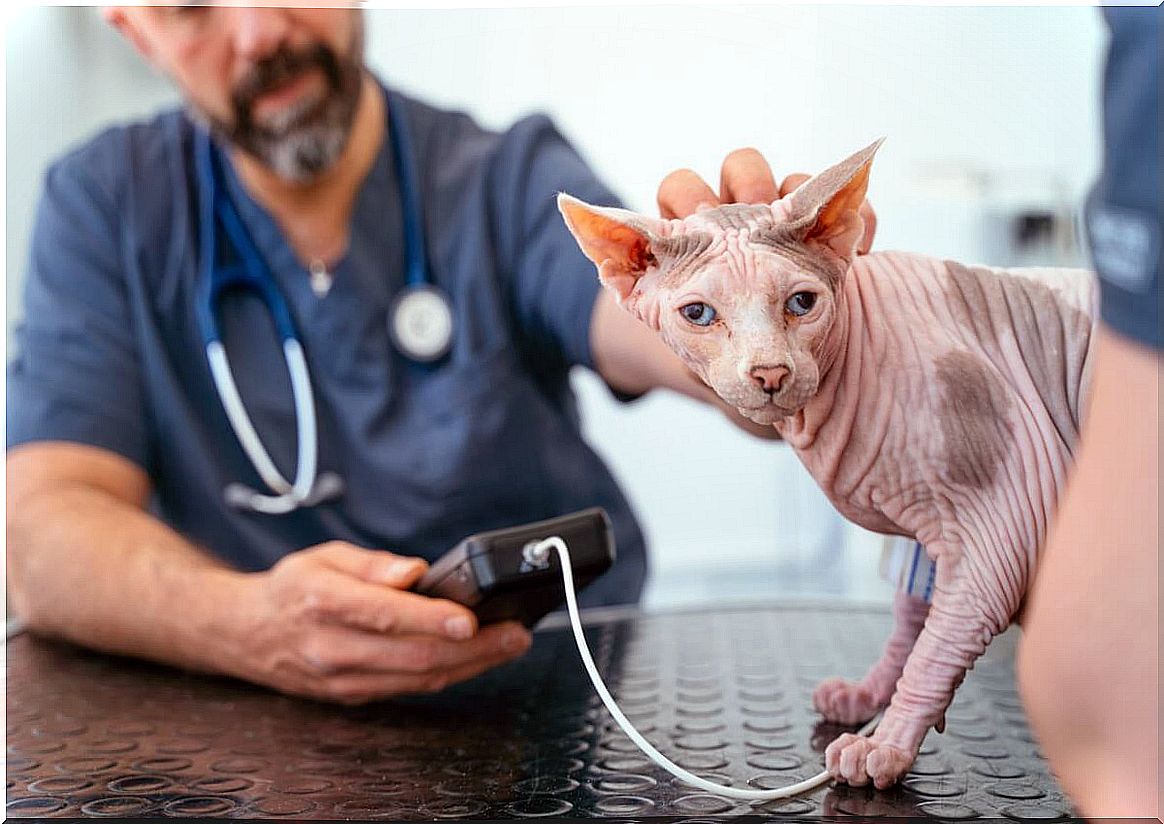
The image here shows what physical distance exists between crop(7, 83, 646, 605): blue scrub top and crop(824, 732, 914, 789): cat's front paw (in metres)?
0.36

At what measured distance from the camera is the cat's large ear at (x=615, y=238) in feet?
1.28

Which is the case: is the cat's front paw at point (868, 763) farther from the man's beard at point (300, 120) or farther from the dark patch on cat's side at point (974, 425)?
the man's beard at point (300, 120)

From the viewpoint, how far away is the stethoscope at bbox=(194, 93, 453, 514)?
76cm

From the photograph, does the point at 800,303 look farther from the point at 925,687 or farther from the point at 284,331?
the point at 284,331

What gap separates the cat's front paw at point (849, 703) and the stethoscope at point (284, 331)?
0.37 meters

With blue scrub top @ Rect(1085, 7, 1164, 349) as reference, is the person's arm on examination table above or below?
below

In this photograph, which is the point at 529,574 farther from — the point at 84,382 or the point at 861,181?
the point at 84,382

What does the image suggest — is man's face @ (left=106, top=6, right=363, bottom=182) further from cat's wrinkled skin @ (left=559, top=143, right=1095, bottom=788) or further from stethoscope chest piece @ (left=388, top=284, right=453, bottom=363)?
cat's wrinkled skin @ (left=559, top=143, right=1095, bottom=788)

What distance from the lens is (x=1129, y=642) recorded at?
0.97 feet

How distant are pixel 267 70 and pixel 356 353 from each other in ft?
0.67

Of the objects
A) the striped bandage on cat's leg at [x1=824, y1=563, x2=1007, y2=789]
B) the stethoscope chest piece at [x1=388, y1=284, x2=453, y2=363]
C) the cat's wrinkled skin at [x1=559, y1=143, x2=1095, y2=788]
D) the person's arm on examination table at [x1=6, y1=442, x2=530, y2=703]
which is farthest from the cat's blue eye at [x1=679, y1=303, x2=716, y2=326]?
the stethoscope chest piece at [x1=388, y1=284, x2=453, y2=363]

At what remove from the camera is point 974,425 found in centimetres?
38

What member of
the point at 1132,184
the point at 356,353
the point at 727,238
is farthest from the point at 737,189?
the point at 356,353

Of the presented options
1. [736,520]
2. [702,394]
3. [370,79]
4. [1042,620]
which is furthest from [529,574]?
[736,520]
